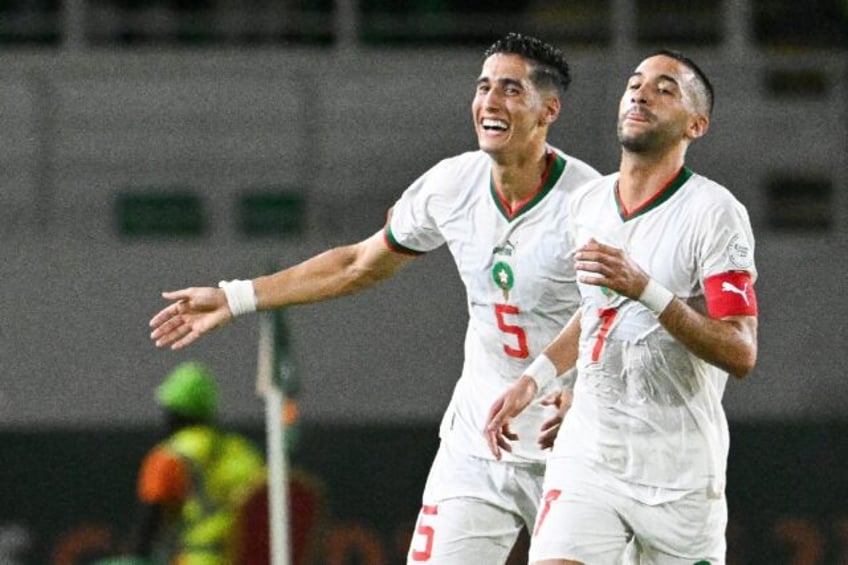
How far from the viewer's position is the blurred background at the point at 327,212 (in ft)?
42.8

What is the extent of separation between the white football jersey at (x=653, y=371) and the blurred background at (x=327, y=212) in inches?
266

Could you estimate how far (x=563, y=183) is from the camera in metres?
6.71

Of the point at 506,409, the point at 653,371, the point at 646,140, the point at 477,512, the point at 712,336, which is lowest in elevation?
the point at 477,512

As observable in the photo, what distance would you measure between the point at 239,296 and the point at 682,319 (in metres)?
1.71

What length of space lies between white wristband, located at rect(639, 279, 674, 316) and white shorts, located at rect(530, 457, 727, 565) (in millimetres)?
699

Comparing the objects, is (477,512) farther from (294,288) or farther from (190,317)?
(190,317)

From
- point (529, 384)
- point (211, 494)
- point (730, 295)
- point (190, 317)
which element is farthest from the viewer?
point (211, 494)

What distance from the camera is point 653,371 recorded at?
19.9ft

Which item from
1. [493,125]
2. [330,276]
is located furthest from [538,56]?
[330,276]

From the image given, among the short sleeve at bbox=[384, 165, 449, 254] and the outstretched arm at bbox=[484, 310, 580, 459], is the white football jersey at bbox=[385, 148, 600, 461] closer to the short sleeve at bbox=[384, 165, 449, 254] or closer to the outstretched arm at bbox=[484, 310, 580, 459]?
the short sleeve at bbox=[384, 165, 449, 254]

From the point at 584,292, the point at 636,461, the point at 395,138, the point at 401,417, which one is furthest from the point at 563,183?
the point at 395,138

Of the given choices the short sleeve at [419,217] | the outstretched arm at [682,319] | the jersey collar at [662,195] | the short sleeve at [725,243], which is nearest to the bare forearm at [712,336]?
the outstretched arm at [682,319]

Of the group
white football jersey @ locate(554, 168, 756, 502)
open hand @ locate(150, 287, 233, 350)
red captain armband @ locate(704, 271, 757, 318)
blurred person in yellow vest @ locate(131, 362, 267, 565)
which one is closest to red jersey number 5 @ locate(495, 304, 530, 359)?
white football jersey @ locate(554, 168, 756, 502)

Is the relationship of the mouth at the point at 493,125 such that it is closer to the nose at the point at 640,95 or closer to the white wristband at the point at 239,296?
the nose at the point at 640,95
